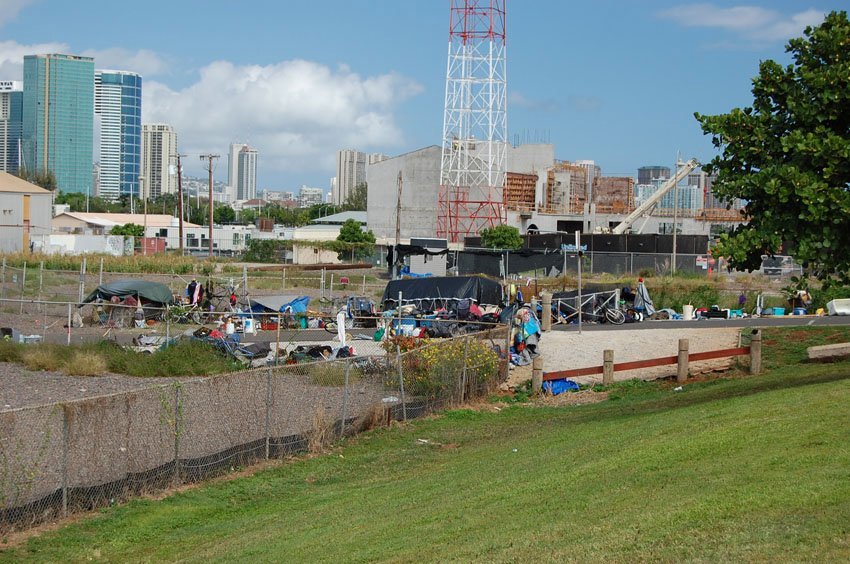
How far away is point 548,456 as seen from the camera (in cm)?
1391

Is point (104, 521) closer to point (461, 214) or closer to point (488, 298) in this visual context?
point (488, 298)

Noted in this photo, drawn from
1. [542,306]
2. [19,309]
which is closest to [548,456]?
[542,306]

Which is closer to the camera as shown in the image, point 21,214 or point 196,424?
point 196,424

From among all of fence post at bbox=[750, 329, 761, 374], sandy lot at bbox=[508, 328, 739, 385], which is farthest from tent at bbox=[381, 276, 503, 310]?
fence post at bbox=[750, 329, 761, 374]

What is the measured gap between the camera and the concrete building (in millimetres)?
86125

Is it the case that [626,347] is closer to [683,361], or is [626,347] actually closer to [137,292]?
[683,361]

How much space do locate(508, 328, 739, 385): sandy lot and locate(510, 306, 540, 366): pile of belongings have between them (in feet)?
1.59

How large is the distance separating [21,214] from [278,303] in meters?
57.7

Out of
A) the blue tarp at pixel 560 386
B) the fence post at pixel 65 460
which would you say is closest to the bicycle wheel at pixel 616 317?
the blue tarp at pixel 560 386

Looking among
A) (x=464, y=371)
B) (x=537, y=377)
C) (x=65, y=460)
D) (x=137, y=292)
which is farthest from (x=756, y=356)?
(x=137, y=292)

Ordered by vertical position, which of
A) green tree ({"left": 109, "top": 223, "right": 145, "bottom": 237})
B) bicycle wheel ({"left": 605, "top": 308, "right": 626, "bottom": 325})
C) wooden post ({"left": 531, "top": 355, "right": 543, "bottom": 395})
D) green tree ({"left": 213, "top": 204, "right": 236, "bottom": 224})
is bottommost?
wooden post ({"left": 531, "top": 355, "right": 543, "bottom": 395})

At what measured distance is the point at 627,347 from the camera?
3092 centimetres

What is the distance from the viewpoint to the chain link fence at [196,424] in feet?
39.3

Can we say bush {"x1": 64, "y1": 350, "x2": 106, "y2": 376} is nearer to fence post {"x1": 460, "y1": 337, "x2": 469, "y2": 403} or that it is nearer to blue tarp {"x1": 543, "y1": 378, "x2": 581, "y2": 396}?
fence post {"x1": 460, "y1": 337, "x2": 469, "y2": 403}
